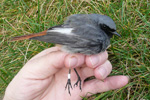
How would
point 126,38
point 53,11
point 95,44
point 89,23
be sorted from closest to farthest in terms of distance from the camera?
point 95,44
point 89,23
point 126,38
point 53,11

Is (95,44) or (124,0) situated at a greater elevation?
(124,0)

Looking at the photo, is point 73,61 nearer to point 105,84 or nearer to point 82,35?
point 82,35

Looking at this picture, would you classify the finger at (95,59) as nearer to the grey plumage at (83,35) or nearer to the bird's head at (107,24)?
the grey plumage at (83,35)

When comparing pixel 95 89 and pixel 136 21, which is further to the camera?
pixel 136 21

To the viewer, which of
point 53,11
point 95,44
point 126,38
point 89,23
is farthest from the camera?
point 53,11

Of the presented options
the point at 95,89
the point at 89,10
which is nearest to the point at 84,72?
the point at 95,89

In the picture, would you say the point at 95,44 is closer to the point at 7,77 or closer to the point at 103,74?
the point at 103,74

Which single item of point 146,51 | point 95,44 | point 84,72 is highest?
point 95,44
